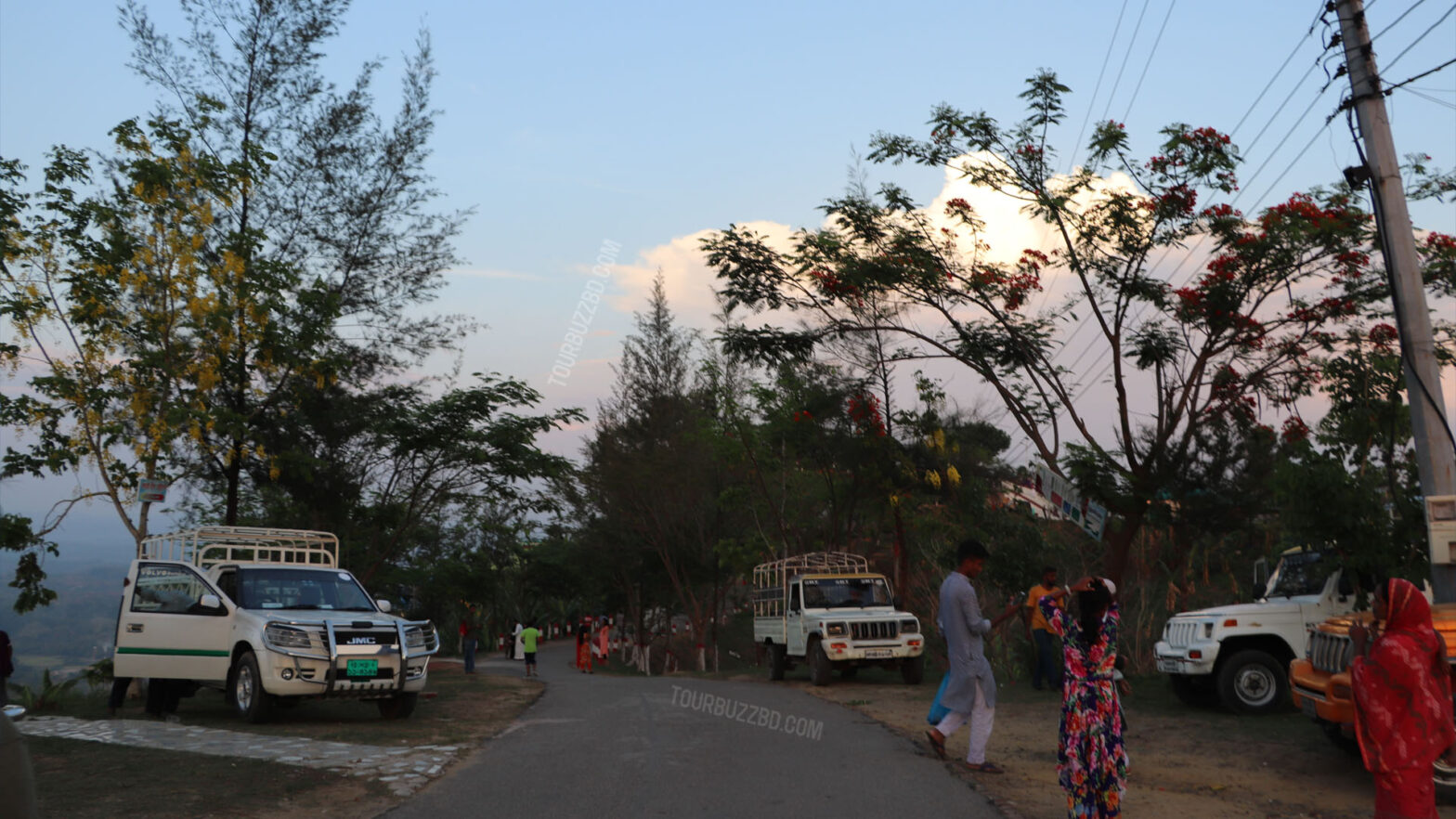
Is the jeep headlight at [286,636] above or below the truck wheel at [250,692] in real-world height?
above

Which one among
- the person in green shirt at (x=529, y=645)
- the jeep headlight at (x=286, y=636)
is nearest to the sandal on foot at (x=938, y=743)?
the jeep headlight at (x=286, y=636)

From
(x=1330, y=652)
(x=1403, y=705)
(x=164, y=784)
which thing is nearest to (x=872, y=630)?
(x=1330, y=652)

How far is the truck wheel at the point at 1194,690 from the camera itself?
14.1 m

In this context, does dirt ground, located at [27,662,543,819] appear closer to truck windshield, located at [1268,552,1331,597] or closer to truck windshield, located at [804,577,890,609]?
truck windshield, located at [804,577,890,609]

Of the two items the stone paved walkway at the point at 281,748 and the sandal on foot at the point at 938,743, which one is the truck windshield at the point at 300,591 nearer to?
the stone paved walkway at the point at 281,748

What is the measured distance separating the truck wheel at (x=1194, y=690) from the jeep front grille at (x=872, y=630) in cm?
604

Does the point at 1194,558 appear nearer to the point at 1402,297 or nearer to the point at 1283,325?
the point at 1283,325

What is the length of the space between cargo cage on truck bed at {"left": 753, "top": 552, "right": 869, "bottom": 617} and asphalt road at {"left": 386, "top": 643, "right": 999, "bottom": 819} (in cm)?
928

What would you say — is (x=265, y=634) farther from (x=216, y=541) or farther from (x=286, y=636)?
(x=216, y=541)

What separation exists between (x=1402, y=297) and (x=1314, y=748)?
4264mm

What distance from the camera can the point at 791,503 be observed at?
1394 inches

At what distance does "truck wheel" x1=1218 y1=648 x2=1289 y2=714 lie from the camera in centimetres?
1348

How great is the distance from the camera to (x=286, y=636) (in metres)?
12.5

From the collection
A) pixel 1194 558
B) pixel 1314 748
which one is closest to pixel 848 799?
pixel 1314 748
